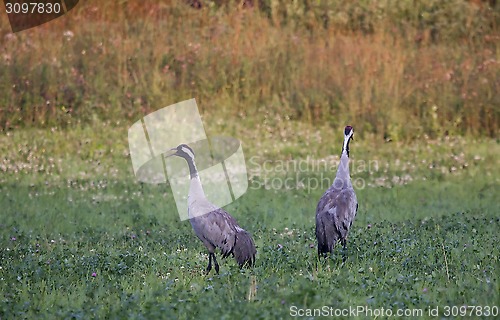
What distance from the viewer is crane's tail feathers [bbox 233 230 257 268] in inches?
360

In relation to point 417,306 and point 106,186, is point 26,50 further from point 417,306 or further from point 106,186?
point 417,306

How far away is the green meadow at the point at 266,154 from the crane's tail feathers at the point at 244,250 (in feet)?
0.95

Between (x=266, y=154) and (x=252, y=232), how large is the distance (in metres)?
5.80

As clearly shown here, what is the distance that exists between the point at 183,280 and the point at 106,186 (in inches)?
253

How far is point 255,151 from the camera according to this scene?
17484 mm

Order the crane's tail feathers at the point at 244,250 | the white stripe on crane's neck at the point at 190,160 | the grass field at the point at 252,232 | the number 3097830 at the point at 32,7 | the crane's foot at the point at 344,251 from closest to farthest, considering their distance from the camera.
Result: the grass field at the point at 252,232
the crane's tail feathers at the point at 244,250
the crane's foot at the point at 344,251
the white stripe on crane's neck at the point at 190,160
the number 3097830 at the point at 32,7

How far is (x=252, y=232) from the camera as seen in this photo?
38.0 feet

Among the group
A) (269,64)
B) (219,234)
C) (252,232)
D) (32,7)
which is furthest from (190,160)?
(32,7)

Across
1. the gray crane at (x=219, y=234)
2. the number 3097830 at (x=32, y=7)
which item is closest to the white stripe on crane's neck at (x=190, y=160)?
the gray crane at (x=219, y=234)

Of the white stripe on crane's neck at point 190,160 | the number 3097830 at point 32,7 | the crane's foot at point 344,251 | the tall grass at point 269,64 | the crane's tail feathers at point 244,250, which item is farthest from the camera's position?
the number 3097830 at point 32,7

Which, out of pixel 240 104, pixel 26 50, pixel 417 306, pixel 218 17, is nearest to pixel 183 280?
pixel 417 306

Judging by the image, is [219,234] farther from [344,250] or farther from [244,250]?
[344,250]

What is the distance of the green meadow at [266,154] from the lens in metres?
8.22

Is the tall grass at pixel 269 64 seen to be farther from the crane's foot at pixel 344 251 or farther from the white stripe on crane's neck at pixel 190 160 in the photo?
the white stripe on crane's neck at pixel 190 160
